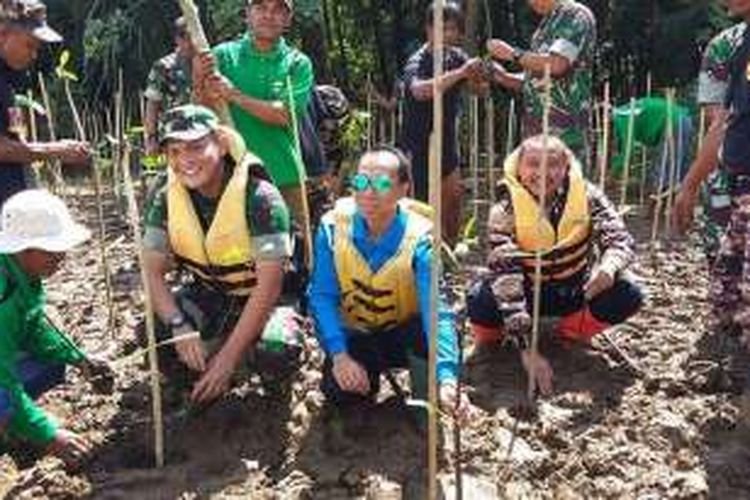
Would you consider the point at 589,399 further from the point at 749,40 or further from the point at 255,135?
the point at 255,135

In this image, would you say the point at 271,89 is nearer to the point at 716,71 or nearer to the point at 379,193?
the point at 379,193

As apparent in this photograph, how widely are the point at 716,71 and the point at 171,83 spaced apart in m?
2.74

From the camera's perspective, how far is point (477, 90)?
495cm

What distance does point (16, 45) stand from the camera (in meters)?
3.58

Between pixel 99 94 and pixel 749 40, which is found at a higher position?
pixel 749 40

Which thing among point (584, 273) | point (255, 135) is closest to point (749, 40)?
point (584, 273)

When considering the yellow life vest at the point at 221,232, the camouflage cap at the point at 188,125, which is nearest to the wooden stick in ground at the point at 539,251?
the yellow life vest at the point at 221,232

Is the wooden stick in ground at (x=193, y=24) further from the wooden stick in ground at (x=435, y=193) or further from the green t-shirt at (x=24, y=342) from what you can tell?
the wooden stick in ground at (x=435, y=193)

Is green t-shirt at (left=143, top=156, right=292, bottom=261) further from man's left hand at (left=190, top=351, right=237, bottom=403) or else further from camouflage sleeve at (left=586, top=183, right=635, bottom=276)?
camouflage sleeve at (left=586, top=183, right=635, bottom=276)

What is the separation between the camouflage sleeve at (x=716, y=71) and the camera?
3715 mm

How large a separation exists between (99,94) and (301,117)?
6811 mm

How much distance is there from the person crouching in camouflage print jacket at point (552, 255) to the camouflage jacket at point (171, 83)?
7.21 ft

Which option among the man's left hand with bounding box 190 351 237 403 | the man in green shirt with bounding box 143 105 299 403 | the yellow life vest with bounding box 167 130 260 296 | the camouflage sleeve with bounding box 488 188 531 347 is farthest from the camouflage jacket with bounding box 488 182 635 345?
the man's left hand with bounding box 190 351 237 403

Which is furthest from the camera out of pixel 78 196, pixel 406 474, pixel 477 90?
pixel 78 196
